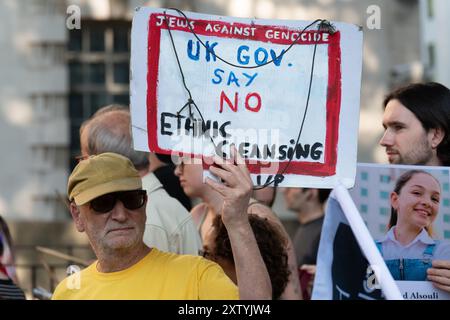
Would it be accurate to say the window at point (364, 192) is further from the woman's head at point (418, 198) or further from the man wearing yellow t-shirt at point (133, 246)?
the man wearing yellow t-shirt at point (133, 246)

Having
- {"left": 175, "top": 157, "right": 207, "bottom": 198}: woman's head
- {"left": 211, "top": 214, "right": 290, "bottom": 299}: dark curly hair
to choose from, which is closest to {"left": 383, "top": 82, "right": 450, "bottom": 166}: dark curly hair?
{"left": 211, "top": 214, "right": 290, "bottom": 299}: dark curly hair

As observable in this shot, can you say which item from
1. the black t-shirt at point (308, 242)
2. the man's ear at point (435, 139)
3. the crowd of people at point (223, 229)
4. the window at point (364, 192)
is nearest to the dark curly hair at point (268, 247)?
the crowd of people at point (223, 229)

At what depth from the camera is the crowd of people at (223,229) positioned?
9.84 feet

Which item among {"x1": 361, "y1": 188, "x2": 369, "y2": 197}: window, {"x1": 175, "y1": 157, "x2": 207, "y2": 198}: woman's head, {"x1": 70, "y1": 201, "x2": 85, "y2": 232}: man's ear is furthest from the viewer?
{"x1": 175, "y1": 157, "x2": 207, "y2": 198}: woman's head

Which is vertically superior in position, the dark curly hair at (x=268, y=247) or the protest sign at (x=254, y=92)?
the protest sign at (x=254, y=92)

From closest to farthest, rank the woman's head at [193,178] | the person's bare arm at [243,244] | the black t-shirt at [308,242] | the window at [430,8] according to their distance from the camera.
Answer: the person's bare arm at [243,244] < the woman's head at [193,178] < the black t-shirt at [308,242] < the window at [430,8]

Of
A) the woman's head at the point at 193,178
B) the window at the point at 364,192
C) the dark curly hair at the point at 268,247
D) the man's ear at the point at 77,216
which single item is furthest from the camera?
the woman's head at the point at 193,178

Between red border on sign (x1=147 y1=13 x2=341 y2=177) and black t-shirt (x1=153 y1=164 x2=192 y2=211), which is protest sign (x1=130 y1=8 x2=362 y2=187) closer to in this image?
red border on sign (x1=147 y1=13 x2=341 y2=177)

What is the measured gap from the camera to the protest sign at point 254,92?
3303 millimetres

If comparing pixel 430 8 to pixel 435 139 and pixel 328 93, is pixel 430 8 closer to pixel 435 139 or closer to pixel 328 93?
pixel 435 139

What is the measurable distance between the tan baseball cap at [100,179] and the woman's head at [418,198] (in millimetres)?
822

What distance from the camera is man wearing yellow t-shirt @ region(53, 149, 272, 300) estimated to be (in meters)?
2.96

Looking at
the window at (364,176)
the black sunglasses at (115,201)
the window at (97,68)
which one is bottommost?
the black sunglasses at (115,201)

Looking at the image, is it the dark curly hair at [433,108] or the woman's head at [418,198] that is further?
the dark curly hair at [433,108]
